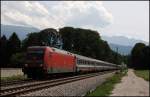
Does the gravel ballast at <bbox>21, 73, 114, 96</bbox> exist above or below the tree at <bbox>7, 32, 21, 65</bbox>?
below

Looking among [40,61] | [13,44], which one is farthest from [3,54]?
[40,61]

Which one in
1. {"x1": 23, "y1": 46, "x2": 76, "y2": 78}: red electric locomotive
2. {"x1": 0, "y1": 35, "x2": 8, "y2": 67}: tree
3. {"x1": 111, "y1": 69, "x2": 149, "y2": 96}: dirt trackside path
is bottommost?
{"x1": 111, "y1": 69, "x2": 149, "y2": 96}: dirt trackside path

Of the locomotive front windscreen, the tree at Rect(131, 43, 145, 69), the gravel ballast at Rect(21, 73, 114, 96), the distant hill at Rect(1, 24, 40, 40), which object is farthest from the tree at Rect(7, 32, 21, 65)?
Result: the tree at Rect(131, 43, 145, 69)

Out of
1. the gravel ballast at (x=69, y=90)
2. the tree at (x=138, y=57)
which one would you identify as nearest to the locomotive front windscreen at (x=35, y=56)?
the gravel ballast at (x=69, y=90)

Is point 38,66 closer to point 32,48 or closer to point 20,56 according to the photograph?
point 32,48

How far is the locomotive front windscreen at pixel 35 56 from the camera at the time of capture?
31.2 metres

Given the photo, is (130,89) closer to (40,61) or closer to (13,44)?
(40,61)

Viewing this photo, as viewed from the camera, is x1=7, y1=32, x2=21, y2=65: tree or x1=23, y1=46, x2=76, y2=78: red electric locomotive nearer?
x1=23, y1=46, x2=76, y2=78: red electric locomotive

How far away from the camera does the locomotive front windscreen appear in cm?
3120

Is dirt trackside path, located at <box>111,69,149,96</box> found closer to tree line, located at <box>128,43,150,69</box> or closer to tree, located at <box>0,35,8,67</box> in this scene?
tree, located at <box>0,35,8,67</box>

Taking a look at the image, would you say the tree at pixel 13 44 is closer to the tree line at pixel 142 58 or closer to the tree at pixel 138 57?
the tree line at pixel 142 58

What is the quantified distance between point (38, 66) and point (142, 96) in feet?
26.8

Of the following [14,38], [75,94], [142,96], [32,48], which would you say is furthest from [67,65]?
[14,38]

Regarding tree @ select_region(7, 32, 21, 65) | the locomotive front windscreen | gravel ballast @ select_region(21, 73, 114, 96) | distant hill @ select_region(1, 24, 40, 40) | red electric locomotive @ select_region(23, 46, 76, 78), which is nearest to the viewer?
gravel ballast @ select_region(21, 73, 114, 96)
